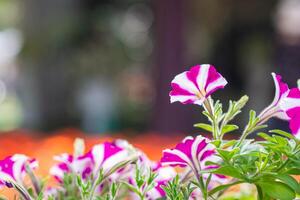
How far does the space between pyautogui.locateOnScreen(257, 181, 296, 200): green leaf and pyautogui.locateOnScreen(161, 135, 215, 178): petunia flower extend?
0.27ft

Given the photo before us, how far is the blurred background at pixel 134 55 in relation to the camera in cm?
766

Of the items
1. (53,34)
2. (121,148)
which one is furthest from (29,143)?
(53,34)

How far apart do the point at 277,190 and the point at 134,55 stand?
387 inches

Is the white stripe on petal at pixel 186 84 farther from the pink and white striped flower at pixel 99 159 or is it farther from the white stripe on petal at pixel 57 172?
the white stripe on petal at pixel 57 172

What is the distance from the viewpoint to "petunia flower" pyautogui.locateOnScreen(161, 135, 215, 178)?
974 mm

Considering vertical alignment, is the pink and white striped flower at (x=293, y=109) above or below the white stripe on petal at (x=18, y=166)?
above

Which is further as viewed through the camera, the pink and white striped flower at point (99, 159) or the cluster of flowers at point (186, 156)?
the pink and white striped flower at point (99, 159)

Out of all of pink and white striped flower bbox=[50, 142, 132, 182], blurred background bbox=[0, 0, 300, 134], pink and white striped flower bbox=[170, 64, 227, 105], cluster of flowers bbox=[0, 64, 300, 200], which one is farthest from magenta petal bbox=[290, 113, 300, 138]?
blurred background bbox=[0, 0, 300, 134]

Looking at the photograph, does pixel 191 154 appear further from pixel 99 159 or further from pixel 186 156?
pixel 99 159

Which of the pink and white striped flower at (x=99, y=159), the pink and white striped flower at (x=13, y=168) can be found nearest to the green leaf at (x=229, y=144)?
the pink and white striped flower at (x=99, y=159)

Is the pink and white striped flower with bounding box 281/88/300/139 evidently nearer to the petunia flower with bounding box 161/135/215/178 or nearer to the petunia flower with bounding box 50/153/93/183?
the petunia flower with bounding box 161/135/215/178

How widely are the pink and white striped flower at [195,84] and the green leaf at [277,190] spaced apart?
13 centimetres

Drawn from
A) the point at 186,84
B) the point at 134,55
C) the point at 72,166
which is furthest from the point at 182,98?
the point at 134,55

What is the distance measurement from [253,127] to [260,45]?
8431 millimetres
